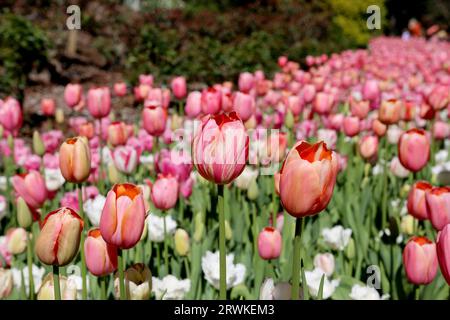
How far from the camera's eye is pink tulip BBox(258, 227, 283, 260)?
182 cm

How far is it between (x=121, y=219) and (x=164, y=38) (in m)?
6.75

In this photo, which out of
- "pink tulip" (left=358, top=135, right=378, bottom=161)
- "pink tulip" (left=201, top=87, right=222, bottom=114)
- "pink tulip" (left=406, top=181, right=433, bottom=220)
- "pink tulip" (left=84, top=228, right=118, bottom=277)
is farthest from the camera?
"pink tulip" (left=358, top=135, right=378, bottom=161)

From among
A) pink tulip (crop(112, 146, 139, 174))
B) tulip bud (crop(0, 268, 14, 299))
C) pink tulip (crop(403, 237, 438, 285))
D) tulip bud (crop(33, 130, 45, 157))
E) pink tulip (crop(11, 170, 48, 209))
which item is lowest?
tulip bud (crop(0, 268, 14, 299))

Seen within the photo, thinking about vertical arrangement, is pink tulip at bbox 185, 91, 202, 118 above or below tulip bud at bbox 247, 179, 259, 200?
above

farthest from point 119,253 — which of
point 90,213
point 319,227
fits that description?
point 319,227

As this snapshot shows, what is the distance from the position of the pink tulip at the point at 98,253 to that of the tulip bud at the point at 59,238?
16 centimetres

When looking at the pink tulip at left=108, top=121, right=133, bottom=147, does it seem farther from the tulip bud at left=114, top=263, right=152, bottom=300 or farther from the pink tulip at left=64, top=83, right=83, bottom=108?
the tulip bud at left=114, top=263, right=152, bottom=300

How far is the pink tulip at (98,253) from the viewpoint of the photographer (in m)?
1.37

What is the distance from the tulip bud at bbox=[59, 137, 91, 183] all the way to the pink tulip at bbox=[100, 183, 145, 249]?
258 mm

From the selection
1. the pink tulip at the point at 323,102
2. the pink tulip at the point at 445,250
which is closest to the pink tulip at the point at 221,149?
the pink tulip at the point at 445,250

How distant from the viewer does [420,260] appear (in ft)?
5.15

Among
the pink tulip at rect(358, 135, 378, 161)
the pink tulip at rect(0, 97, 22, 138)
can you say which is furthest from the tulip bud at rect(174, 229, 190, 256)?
the pink tulip at rect(358, 135, 378, 161)
